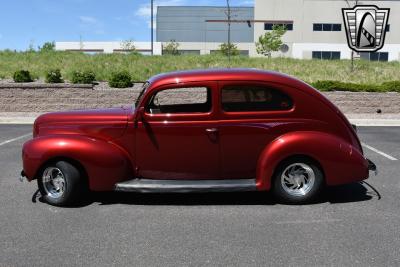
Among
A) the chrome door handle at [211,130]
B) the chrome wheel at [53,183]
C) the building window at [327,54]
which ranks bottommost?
the chrome wheel at [53,183]

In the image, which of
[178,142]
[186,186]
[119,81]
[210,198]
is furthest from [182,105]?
[119,81]

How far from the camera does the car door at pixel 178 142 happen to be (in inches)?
240

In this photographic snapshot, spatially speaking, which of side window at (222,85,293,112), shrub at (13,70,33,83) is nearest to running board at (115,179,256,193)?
side window at (222,85,293,112)

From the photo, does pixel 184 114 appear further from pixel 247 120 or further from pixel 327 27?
pixel 327 27

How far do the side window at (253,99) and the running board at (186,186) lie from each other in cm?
100

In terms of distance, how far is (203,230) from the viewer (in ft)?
17.3

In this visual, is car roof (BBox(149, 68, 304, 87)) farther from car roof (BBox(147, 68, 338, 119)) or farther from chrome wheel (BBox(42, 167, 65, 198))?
chrome wheel (BBox(42, 167, 65, 198))

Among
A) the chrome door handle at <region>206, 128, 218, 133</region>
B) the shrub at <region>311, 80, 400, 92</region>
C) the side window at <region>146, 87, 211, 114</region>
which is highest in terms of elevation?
the shrub at <region>311, 80, 400, 92</region>

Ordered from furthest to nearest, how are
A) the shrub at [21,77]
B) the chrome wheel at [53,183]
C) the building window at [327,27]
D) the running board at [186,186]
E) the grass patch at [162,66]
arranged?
the building window at [327,27] → the grass patch at [162,66] → the shrub at [21,77] → the chrome wheel at [53,183] → the running board at [186,186]

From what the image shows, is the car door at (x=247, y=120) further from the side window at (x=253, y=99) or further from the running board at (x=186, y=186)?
the running board at (x=186, y=186)

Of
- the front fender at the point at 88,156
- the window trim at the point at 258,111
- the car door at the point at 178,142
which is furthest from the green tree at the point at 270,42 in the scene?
the front fender at the point at 88,156

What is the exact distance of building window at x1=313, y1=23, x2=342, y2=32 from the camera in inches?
2994

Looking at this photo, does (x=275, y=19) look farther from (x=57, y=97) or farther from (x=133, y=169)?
(x=133, y=169)

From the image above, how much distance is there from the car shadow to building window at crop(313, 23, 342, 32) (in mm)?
74299
